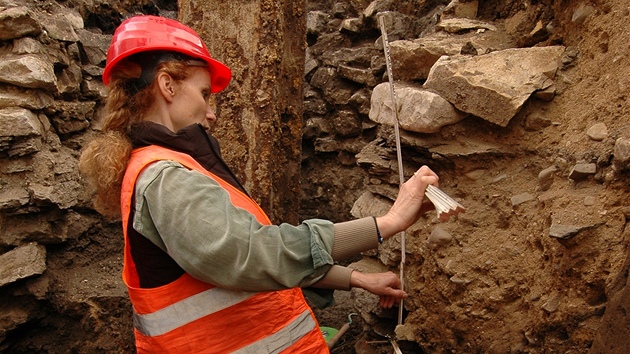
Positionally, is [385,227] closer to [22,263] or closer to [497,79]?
[497,79]

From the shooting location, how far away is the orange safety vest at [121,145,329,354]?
1.55m

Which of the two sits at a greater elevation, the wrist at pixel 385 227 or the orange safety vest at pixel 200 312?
the wrist at pixel 385 227

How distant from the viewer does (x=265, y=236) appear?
4.66 feet

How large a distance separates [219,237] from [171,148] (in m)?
0.37

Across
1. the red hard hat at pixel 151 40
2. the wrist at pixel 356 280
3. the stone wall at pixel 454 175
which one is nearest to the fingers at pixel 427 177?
the wrist at pixel 356 280

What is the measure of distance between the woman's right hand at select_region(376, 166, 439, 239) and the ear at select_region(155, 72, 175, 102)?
698mm

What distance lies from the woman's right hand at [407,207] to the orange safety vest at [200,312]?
0.36 metres

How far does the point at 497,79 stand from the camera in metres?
2.45

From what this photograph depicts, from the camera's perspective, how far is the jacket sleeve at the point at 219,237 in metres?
1.38

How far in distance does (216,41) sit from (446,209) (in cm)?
161

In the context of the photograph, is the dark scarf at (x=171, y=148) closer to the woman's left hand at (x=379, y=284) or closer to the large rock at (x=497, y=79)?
the woman's left hand at (x=379, y=284)

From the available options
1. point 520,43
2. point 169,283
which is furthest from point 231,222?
point 520,43

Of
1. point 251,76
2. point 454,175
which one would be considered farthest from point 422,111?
point 251,76

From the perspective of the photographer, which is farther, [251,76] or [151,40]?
[251,76]
